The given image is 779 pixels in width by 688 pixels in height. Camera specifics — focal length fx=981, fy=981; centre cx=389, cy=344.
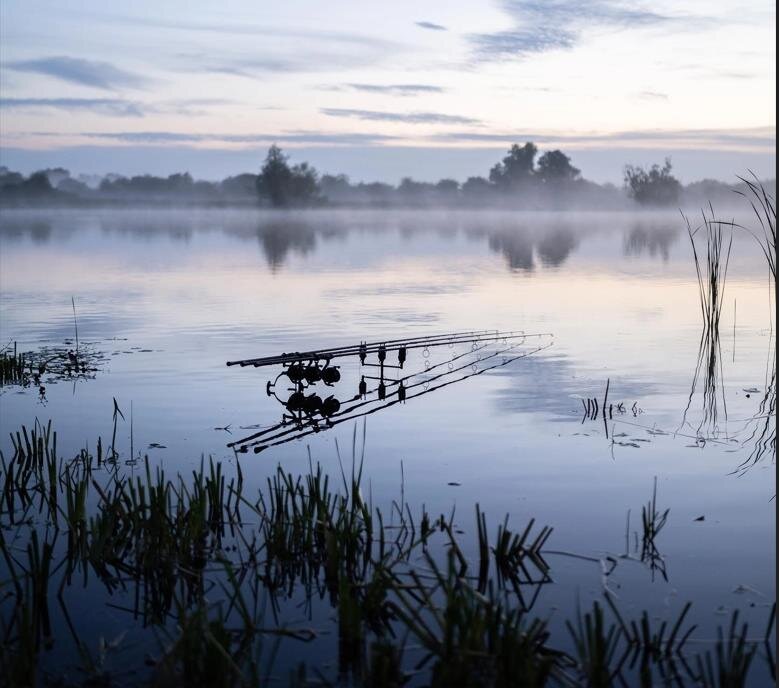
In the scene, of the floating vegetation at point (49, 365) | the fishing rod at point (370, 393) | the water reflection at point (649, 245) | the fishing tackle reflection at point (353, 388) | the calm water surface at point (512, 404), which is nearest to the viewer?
the calm water surface at point (512, 404)

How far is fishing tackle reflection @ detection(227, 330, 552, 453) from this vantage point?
12578mm

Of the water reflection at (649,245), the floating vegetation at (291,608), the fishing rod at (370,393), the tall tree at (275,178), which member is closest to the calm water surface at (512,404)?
the fishing rod at (370,393)

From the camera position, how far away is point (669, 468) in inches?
407

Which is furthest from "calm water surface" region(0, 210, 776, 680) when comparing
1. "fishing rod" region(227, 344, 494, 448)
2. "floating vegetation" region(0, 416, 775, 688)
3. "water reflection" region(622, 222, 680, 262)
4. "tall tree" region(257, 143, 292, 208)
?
"tall tree" region(257, 143, 292, 208)

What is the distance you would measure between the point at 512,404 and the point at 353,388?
258cm

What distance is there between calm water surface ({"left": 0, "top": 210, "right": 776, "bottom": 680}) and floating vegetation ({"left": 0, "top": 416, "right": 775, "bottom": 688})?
0.41 m

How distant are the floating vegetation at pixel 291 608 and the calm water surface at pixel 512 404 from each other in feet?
1.35

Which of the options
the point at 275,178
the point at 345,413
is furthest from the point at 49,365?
the point at 275,178

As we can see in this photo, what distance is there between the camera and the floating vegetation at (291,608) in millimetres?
5379

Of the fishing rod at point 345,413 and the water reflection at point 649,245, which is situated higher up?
the water reflection at point 649,245

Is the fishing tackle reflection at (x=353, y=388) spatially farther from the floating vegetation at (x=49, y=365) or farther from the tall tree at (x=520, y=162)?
the tall tree at (x=520, y=162)

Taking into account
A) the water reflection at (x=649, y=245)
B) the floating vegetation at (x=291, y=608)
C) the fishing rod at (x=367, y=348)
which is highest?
the water reflection at (x=649, y=245)

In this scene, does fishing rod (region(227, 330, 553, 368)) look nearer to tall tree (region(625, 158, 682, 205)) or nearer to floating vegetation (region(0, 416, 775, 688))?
floating vegetation (region(0, 416, 775, 688))

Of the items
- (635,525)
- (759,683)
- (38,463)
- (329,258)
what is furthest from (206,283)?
(759,683)
